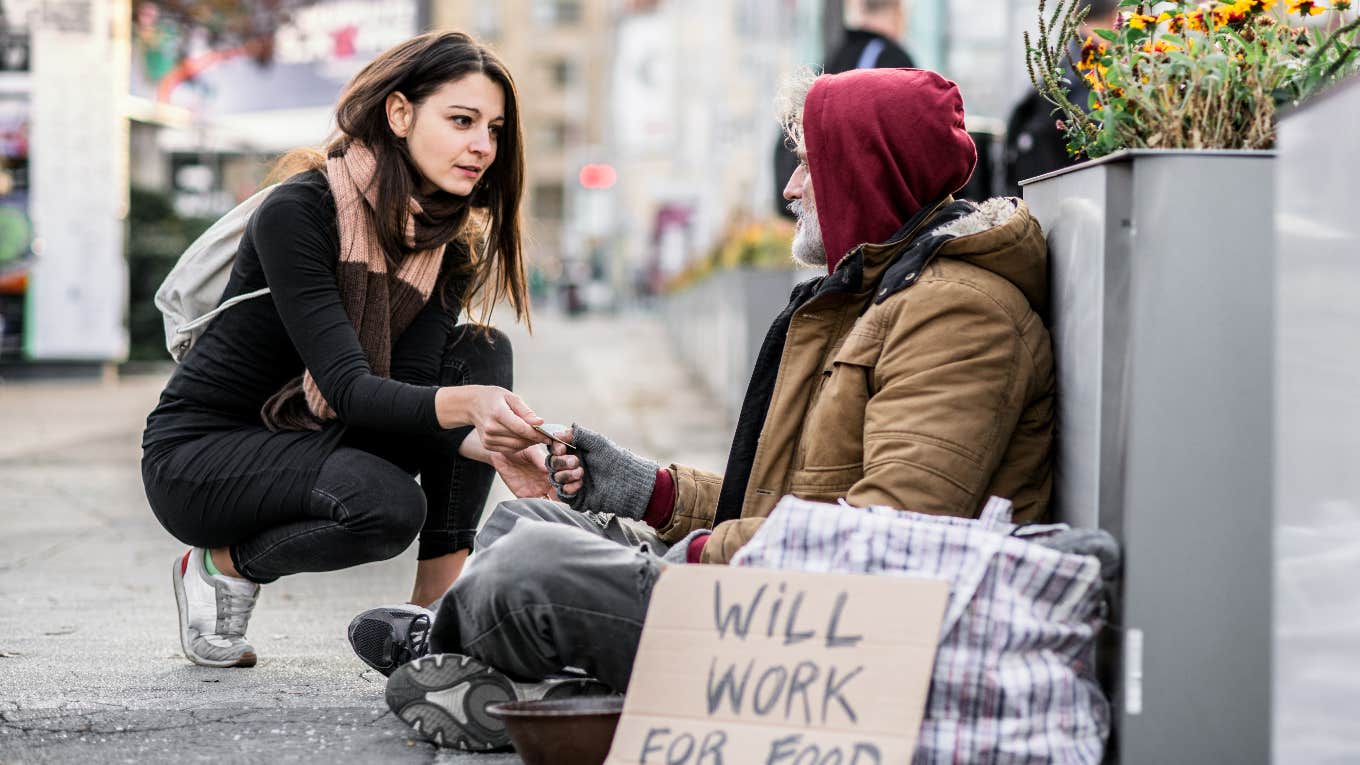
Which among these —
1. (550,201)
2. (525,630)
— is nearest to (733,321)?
(525,630)

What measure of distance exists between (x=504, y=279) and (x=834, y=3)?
5508mm

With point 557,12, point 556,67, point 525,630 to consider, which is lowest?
point 525,630

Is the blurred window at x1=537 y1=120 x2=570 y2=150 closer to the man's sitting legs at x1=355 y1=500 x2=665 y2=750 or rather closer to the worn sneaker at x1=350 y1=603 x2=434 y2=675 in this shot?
the worn sneaker at x1=350 y1=603 x2=434 y2=675

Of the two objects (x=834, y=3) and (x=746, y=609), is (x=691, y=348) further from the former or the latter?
(x=746, y=609)

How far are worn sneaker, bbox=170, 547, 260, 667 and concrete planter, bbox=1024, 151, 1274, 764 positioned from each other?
2.11 metres

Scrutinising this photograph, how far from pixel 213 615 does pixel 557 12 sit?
81.1m

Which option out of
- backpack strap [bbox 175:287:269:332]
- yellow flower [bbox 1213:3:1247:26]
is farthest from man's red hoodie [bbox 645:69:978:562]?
backpack strap [bbox 175:287:269:332]

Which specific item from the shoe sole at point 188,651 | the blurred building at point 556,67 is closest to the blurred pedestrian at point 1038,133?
the shoe sole at point 188,651

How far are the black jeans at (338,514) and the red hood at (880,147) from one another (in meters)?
1.19

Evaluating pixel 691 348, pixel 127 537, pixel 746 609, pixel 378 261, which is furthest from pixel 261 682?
pixel 691 348

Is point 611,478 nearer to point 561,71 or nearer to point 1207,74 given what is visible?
point 1207,74

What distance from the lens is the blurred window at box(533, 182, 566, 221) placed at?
8394 centimetres

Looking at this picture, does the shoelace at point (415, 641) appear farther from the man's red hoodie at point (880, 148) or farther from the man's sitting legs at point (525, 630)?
the man's red hoodie at point (880, 148)

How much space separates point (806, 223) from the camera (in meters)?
3.34
